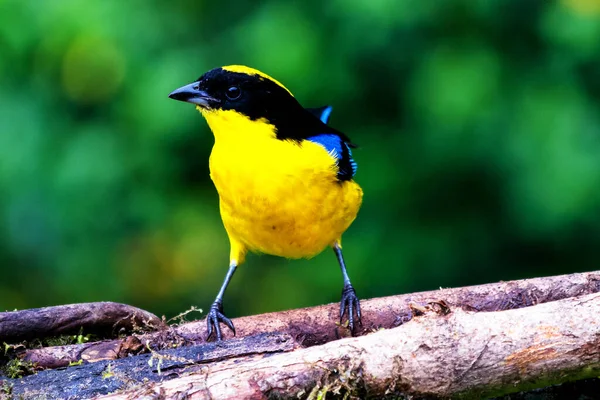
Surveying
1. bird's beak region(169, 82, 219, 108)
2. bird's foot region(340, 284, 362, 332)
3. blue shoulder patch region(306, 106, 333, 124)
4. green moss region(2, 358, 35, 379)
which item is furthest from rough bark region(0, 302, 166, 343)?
blue shoulder patch region(306, 106, 333, 124)

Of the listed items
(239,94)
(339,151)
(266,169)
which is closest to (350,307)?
(266,169)

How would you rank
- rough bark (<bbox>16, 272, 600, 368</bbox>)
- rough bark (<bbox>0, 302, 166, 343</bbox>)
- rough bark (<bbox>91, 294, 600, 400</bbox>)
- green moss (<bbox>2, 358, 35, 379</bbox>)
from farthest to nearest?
rough bark (<bbox>16, 272, 600, 368</bbox>), rough bark (<bbox>0, 302, 166, 343</bbox>), green moss (<bbox>2, 358, 35, 379</bbox>), rough bark (<bbox>91, 294, 600, 400</bbox>)

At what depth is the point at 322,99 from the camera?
4.79 m

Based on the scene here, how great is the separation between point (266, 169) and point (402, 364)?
1.51m

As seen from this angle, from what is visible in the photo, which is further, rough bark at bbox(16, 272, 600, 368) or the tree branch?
rough bark at bbox(16, 272, 600, 368)

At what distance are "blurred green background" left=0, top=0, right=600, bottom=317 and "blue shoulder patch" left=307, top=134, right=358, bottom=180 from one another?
17.9 inches

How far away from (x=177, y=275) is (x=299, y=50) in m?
1.91

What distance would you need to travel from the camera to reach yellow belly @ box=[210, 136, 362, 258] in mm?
3830

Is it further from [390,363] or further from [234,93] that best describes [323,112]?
[390,363]

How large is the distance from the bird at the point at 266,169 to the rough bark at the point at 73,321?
0.36 metres

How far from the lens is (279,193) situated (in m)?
3.82

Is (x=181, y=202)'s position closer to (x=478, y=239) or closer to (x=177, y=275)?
(x=177, y=275)

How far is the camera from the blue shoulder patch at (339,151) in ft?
13.6

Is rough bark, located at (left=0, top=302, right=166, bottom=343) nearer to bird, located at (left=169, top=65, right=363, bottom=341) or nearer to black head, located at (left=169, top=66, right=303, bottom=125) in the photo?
bird, located at (left=169, top=65, right=363, bottom=341)
